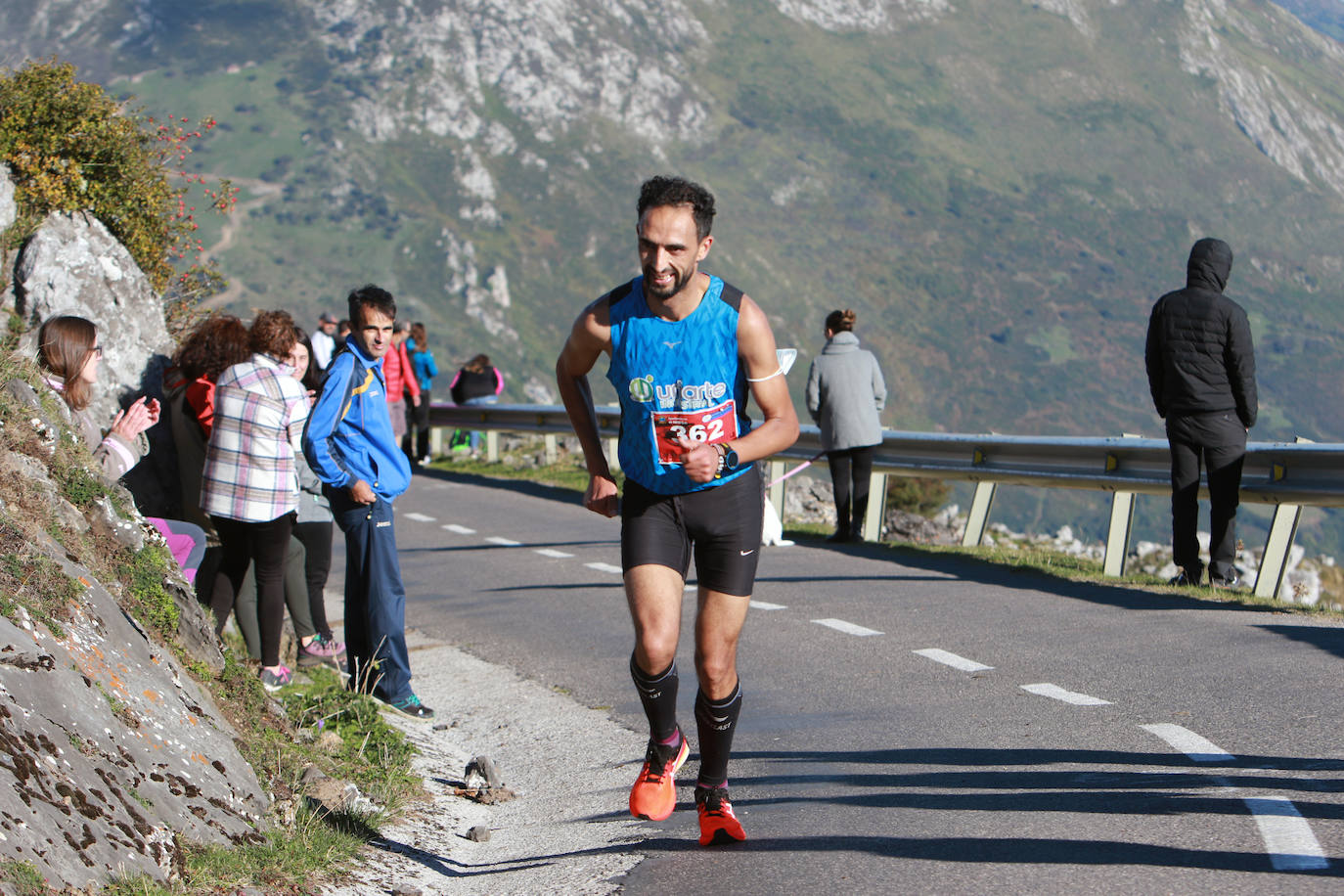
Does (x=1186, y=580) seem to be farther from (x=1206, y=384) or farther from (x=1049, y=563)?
(x=1049, y=563)

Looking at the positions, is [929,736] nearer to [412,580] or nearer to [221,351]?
[221,351]

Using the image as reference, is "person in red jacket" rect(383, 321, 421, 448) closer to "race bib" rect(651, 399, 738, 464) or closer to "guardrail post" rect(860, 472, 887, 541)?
"guardrail post" rect(860, 472, 887, 541)

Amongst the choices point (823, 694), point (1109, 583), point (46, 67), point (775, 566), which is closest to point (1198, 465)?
point (1109, 583)

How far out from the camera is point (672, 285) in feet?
15.5

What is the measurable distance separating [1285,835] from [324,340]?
13645 mm

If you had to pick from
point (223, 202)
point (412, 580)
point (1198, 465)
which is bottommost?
point (412, 580)

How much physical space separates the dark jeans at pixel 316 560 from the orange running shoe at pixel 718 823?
4049 mm

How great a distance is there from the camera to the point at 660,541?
194 inches

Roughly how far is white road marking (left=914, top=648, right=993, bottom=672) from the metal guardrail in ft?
9.45

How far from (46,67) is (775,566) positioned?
6.32 metres

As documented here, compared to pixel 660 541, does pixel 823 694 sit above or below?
below

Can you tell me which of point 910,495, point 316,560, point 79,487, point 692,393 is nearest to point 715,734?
point 692,393

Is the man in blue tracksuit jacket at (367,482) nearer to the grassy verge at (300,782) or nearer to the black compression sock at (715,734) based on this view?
the grassy verge at (300,782)

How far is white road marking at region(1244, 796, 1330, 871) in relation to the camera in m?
4.37
